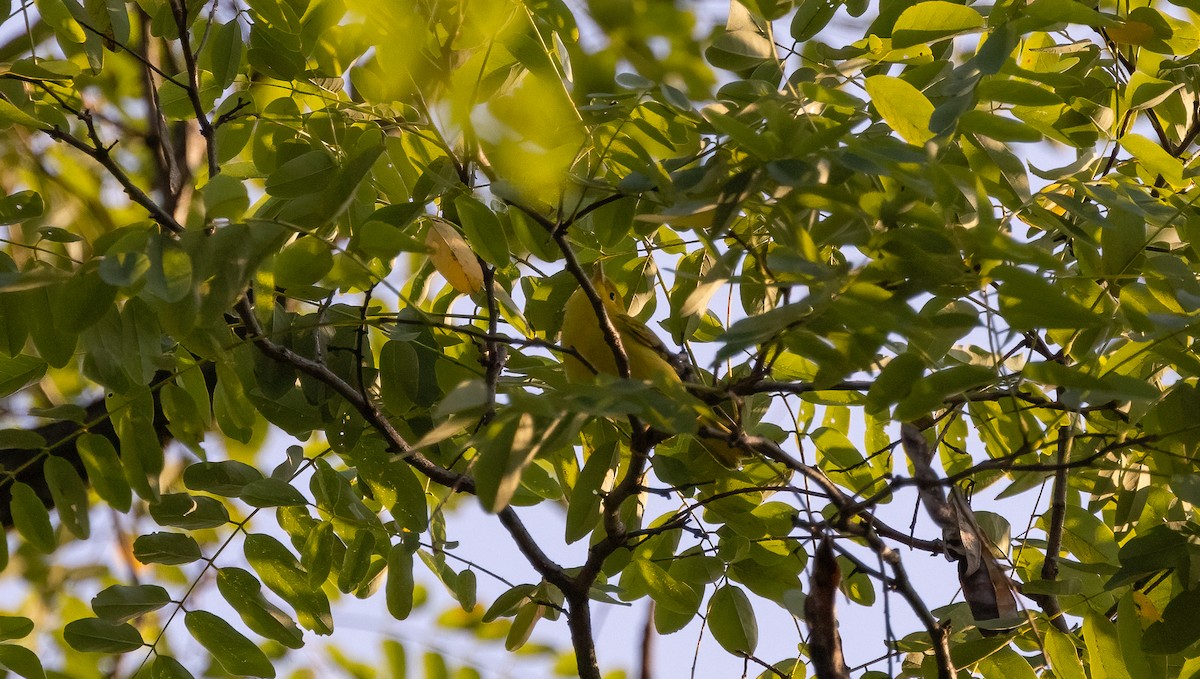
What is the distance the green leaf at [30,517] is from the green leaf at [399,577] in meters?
0.56

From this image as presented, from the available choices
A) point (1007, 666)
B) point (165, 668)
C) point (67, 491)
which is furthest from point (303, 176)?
point (1007, 666)

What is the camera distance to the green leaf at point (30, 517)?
1686 millimetres

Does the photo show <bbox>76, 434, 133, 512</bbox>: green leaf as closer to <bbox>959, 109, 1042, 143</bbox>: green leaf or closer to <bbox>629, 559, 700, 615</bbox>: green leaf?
<bbox>629, 559, 700, 615</bbox>: green leaf

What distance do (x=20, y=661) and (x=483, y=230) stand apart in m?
1.13

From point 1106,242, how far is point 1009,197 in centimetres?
17

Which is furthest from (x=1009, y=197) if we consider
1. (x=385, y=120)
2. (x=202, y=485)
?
(x=202, y=485)

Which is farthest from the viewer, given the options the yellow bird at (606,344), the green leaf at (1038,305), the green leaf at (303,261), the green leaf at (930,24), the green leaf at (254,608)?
the yellow bird at (606,344)

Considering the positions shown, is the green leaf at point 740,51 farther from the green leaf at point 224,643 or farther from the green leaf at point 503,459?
the green leaf at point 224,643

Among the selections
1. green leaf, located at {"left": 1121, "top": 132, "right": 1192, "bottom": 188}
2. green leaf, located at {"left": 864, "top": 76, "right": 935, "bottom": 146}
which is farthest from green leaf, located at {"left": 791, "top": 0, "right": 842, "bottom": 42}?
green leaf, located at {"left": 1121, "top": 132, "right": 1192, "bottom": 188}

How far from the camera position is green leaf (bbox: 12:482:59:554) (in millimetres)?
1686

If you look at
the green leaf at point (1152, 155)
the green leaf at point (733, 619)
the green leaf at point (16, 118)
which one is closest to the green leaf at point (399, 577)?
the green leaf at point (733, 619)

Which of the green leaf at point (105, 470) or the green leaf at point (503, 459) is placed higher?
the green leaf at point (105, 470)

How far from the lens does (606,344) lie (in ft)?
6.06

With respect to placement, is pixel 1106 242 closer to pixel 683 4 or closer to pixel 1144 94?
pixel 1144 94
